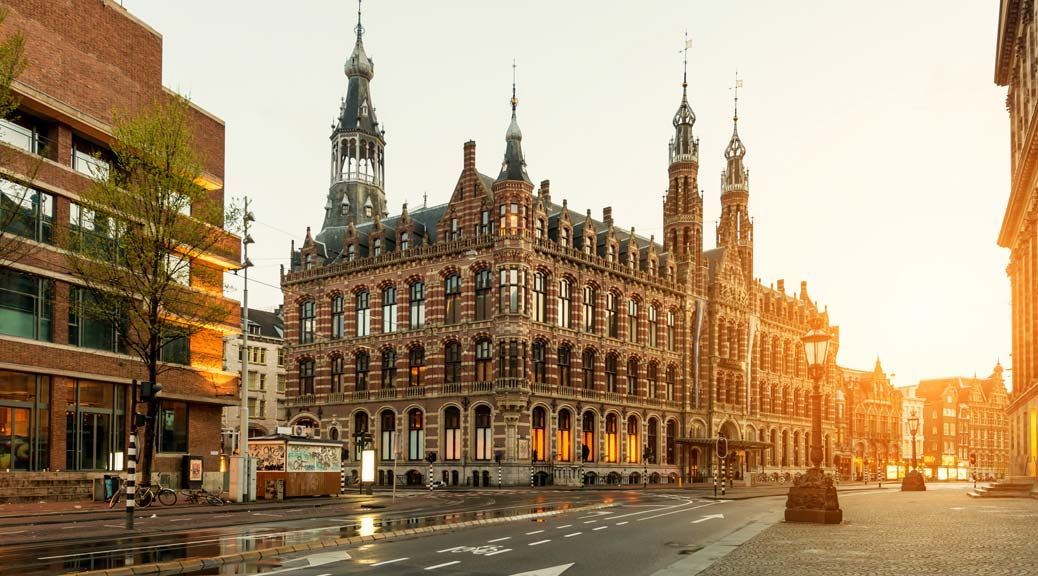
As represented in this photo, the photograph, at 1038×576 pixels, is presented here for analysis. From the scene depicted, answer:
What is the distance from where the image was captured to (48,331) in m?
36.6

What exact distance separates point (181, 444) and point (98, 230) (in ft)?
40.9

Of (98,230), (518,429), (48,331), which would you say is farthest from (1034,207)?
(48,331)

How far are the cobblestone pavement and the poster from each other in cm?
2187

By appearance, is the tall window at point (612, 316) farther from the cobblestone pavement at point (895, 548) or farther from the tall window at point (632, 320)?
the cobblestone pavement at point (895, 548)

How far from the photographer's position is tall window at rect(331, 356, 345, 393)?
71062mm

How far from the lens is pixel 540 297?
64.2m

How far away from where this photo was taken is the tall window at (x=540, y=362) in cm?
6381

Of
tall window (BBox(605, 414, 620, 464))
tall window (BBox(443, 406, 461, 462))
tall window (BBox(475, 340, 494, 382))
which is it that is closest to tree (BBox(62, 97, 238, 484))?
tall window (BBox(475, 340, 494, 382))

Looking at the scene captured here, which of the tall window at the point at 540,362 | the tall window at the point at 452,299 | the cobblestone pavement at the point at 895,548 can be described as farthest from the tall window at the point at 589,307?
the cobblestone pavement at the point at 895,548

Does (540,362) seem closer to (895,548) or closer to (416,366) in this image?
(416,366)

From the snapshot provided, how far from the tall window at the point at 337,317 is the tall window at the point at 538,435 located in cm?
1691

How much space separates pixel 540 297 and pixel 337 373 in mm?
17552

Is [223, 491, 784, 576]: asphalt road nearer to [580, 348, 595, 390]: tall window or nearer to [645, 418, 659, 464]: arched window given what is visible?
[580, 348, 595, 390]: tall window

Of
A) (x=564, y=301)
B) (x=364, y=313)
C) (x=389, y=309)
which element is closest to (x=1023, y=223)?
(x=564, y=301)
